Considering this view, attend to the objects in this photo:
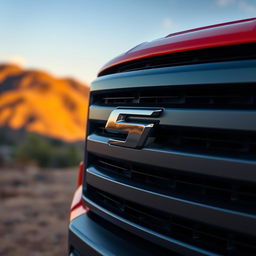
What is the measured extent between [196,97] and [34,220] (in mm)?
4075

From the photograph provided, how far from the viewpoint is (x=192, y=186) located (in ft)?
3.62

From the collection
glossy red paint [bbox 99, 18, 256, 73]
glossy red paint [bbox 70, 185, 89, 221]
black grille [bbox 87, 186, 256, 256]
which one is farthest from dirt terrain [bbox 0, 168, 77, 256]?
glossy red paint [bbox 99, 18, 256, 73]

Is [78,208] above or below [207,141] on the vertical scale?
below

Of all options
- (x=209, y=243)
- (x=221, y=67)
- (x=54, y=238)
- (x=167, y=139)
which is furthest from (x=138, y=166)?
(x=54, y=238)

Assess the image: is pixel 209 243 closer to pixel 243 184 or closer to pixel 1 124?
pixel 243 184

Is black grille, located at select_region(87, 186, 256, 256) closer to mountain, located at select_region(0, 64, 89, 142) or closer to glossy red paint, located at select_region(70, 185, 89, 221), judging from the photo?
glossy red paint, located at select_region(70, 185, 89, 221)

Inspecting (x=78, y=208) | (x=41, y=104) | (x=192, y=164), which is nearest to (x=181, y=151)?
(x=192, y=164)

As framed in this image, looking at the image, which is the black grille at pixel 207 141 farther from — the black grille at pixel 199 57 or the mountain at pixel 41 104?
the mountain at pixel 41 104

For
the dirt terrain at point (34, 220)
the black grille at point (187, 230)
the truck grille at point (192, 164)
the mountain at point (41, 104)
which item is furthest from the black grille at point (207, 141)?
the mountain at point (41, 104)

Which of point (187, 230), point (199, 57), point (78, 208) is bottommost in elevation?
point (78, 208)

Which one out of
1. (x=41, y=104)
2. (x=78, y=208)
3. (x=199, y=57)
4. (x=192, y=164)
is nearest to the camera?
(x=192, y=164)

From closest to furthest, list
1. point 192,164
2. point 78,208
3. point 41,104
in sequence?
1. point 192,164
2. point 78,208
3. point 41,104

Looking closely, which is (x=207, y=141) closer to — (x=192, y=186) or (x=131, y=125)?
(x=192, y=186)

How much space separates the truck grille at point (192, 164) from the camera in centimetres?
95
